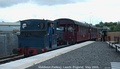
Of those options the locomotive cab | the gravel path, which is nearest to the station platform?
the gravel path

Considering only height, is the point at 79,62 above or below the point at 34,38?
below

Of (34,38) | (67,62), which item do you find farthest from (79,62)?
(34,38)

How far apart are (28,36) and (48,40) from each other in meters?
1.53

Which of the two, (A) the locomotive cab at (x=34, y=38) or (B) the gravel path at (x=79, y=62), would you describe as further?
(A) the locomotive cab at (x=34, y=38)

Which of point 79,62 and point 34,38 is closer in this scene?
point 79,62

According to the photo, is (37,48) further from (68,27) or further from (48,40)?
(68,27)

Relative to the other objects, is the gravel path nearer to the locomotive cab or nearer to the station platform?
the station platform

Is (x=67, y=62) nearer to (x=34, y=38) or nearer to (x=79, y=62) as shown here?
(x=79, y=62)

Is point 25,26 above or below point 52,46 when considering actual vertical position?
above

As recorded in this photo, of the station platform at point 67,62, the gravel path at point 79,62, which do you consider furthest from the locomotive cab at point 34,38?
the gravel path at point 79,62

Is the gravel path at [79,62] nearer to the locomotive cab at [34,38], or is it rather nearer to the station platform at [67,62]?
the station platform at [67,62]

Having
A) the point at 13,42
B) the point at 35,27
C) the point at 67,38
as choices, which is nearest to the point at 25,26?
the point at 35,27

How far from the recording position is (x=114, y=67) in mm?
11055

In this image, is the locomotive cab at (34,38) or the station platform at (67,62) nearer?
the station platform at (67,62)
